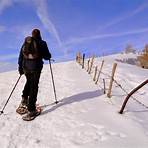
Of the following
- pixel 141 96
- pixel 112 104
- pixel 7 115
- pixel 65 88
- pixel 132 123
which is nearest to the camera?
pixel 132 123

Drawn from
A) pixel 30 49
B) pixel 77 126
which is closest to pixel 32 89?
pixel 30 49

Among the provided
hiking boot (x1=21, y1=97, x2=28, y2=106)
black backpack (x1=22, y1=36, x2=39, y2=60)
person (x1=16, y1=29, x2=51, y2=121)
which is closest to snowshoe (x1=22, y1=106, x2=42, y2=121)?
person (x1=16, y1=29, x2=51, y2=121)

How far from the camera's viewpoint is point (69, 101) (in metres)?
12.2

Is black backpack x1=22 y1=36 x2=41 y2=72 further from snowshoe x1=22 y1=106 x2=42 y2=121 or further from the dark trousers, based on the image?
snowshoe x1=22 y1=106 x2=42 y2=121

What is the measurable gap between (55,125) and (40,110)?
1503 mm

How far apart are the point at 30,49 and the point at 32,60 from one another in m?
0.36

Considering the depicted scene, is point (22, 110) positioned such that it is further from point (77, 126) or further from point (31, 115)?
point (77, 126)

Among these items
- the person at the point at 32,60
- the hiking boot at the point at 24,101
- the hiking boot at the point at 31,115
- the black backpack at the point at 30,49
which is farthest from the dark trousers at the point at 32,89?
the black backpack at the point at 30,49

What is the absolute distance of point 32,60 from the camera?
10.2m

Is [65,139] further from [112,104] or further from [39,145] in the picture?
[112,104]

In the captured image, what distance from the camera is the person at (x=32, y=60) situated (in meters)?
10.0

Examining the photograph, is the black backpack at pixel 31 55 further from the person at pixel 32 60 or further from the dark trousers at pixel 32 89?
the dark trousers at pixel 32 89

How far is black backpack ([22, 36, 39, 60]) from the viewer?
32.8 feet

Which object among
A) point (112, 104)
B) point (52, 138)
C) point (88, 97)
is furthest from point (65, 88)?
point (52, 138)
